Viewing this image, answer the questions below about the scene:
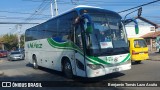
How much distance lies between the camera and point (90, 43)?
11.5m

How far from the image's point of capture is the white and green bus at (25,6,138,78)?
11.6 metres

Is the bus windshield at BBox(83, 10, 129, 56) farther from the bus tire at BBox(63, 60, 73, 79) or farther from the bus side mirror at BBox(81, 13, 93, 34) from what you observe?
the bus tire at BBox(63, 60, 73, 79)

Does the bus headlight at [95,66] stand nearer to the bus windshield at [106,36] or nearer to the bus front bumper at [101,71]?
the bus front bumper at [101,71]

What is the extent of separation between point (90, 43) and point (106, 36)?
39.8 inches

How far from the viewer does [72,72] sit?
13.2 meters

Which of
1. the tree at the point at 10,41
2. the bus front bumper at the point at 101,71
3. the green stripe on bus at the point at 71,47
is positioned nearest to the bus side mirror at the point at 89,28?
the green stripe on bus at the point at 71,47

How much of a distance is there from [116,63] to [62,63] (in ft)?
10.9

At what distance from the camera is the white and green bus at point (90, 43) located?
11.6 m

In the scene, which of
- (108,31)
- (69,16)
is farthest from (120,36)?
(69,16)

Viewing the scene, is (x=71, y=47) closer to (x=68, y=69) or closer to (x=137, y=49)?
(x=68, y=69)

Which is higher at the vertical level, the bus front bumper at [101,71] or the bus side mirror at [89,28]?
the bus side mirror at [89,28]

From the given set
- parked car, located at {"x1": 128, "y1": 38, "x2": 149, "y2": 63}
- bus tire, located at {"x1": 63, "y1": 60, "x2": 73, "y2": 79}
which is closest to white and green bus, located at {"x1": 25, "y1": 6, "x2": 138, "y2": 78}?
bus tire, located at {"x1": 63, "y1": 60, "x2": 73, "y2": 79}

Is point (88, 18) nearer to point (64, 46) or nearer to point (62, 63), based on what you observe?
point (64, 46)

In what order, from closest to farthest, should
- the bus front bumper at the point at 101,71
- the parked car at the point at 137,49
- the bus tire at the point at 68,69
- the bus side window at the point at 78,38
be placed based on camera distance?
the bus front bumper at the point at 101,71
the bus side window at the point at 78,38
the bus tire at the point at 68,69
the parked car at the point at 137,49
